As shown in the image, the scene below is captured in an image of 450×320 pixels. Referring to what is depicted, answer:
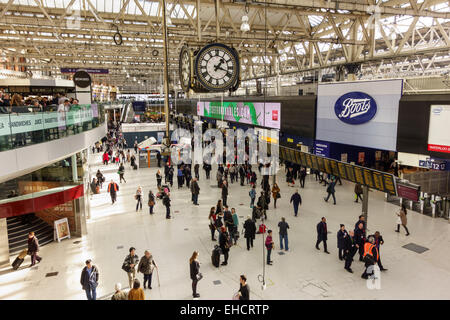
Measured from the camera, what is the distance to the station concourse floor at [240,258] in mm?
7816

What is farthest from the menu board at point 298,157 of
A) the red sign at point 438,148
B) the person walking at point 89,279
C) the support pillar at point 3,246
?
the support pillar at point 3,246

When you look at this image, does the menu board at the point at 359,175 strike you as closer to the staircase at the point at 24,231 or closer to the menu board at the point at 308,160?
the menu board at the point at 308,160

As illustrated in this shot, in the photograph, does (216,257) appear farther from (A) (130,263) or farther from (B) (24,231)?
(B) (24,231)

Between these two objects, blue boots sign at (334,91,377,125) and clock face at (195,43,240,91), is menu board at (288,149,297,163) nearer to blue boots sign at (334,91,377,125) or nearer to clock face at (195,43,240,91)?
blue boots sign at (334,91,377,125)

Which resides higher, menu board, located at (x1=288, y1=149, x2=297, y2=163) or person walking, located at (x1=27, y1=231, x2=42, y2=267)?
menu board, located at (x1=288, y1=149, x2=297, y2=163)

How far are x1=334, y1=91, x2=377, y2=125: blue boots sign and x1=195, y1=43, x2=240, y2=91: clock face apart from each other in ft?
25.7

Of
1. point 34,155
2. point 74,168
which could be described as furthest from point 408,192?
point 74,168

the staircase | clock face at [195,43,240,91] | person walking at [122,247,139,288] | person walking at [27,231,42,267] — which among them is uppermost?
clock face at [195,43,240,91]

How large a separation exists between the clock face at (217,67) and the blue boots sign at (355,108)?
25.7 ft

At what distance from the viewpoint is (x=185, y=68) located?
22.0 feet

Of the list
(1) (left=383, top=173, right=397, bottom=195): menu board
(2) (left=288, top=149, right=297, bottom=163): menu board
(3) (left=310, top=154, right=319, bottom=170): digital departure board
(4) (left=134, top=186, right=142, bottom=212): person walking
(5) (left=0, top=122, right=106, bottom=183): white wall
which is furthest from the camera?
(2) (left=288, top=149, right=297, bottom=163): menu board

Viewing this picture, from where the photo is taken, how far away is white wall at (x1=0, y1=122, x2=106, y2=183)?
7.09m

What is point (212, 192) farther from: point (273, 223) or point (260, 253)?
Result: point (260, 253)

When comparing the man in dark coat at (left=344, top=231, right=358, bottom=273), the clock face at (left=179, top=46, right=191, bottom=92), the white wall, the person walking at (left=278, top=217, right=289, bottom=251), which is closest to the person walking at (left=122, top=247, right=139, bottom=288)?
the white wall
